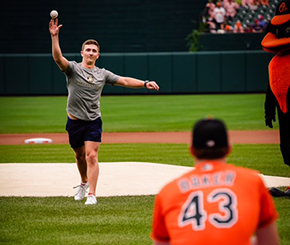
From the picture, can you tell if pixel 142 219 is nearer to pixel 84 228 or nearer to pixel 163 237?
pixel 84 228

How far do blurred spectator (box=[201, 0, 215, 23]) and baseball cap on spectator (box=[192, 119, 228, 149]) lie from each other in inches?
1178

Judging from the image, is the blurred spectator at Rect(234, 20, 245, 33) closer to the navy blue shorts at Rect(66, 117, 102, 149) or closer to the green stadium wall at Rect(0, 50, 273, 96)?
the green stadium wall at Rect(0, 50, 273, 96)

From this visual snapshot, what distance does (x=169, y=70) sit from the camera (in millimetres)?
31625

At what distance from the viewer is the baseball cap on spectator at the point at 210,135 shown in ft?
9.71

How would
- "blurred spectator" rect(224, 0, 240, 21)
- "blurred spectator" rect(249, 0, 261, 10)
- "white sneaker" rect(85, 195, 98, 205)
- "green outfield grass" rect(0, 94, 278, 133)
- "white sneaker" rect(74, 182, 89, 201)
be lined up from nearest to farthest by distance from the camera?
"white sneaker" rect(85, 195, 98, 205) < "white sneaker" rect(74, 182, 89, 201) < "green outfield grass" rect(0, 94, 278, 133) < "blurred spectator" rect(224, 0, 240, 21) < "blurred spectator" rect(249, 0, 261, 10)

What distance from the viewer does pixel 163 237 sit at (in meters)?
3.08

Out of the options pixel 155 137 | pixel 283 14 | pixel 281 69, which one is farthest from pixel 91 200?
pixel 155 137

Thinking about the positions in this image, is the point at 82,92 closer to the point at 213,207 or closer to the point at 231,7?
the point at 213,207

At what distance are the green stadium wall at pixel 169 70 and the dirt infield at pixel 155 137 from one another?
1348 cm

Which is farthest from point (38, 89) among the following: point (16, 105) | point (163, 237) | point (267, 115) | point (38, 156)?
point (163, 237)

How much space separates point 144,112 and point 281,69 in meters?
16.8

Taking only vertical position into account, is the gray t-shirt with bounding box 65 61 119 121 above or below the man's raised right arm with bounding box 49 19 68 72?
below

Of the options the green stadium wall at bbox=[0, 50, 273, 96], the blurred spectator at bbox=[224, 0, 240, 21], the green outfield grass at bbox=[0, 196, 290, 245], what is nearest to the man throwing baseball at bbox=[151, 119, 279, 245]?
the green outfield grass at bbox=[0, 196, 290, 245]

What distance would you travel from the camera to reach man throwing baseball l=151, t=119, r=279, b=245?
9.50 feet
